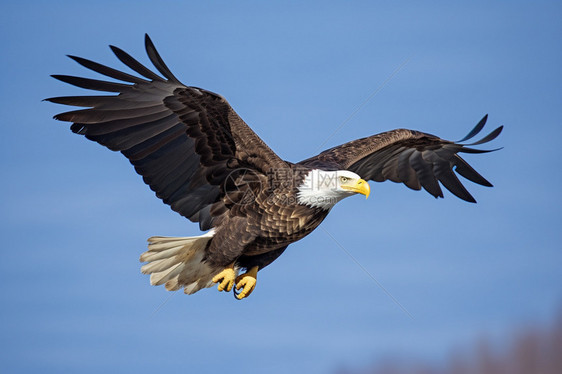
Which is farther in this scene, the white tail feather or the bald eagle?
the white tail feather

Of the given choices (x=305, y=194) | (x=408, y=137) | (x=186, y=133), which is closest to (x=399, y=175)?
(x=408, y=137)

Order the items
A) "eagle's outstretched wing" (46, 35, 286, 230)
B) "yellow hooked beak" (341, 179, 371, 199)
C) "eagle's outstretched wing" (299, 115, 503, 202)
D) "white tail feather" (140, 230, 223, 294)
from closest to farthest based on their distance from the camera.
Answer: "eagle's outstretched wing" (46, 35, 286, 230) → "yellow hooked beak" (341, 179, 371, 199) → "white tail feather" (140, 230, 223, 294) → "eagle's outstretched wing" (299, 115, 503, 202)

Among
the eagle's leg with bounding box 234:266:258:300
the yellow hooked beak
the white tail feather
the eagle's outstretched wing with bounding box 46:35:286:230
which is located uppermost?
the eagle's outstretched wing with bounding box 46:35:286:230

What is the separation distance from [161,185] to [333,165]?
4.97ft

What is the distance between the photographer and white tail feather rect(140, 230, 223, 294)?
6676 mm

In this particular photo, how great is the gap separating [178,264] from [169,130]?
131 cm

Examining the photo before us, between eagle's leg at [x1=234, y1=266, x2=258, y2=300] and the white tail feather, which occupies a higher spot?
the white tail feather

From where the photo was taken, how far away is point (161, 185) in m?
6.41

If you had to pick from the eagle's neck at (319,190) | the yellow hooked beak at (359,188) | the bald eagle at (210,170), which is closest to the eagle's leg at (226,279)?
the bald eagle at (210,170)

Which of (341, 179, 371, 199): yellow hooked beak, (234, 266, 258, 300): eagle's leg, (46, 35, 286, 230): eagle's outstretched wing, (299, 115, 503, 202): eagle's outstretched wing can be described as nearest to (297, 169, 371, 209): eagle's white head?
(341, 179, 371, 199): yellow hooked beak

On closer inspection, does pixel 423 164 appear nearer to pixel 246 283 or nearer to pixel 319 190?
pixel 319 190

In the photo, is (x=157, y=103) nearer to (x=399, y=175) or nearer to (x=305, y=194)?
(x=305, y=194)

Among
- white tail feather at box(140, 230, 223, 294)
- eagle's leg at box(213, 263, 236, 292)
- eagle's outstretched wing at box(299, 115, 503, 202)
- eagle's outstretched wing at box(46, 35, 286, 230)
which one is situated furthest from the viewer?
eagle's outstretched wing at box(299, 115, 503, 202)

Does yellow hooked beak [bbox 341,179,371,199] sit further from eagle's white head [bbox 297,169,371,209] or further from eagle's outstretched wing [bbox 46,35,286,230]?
eagle's outstretched wing [bbox 46,35,286,230]
